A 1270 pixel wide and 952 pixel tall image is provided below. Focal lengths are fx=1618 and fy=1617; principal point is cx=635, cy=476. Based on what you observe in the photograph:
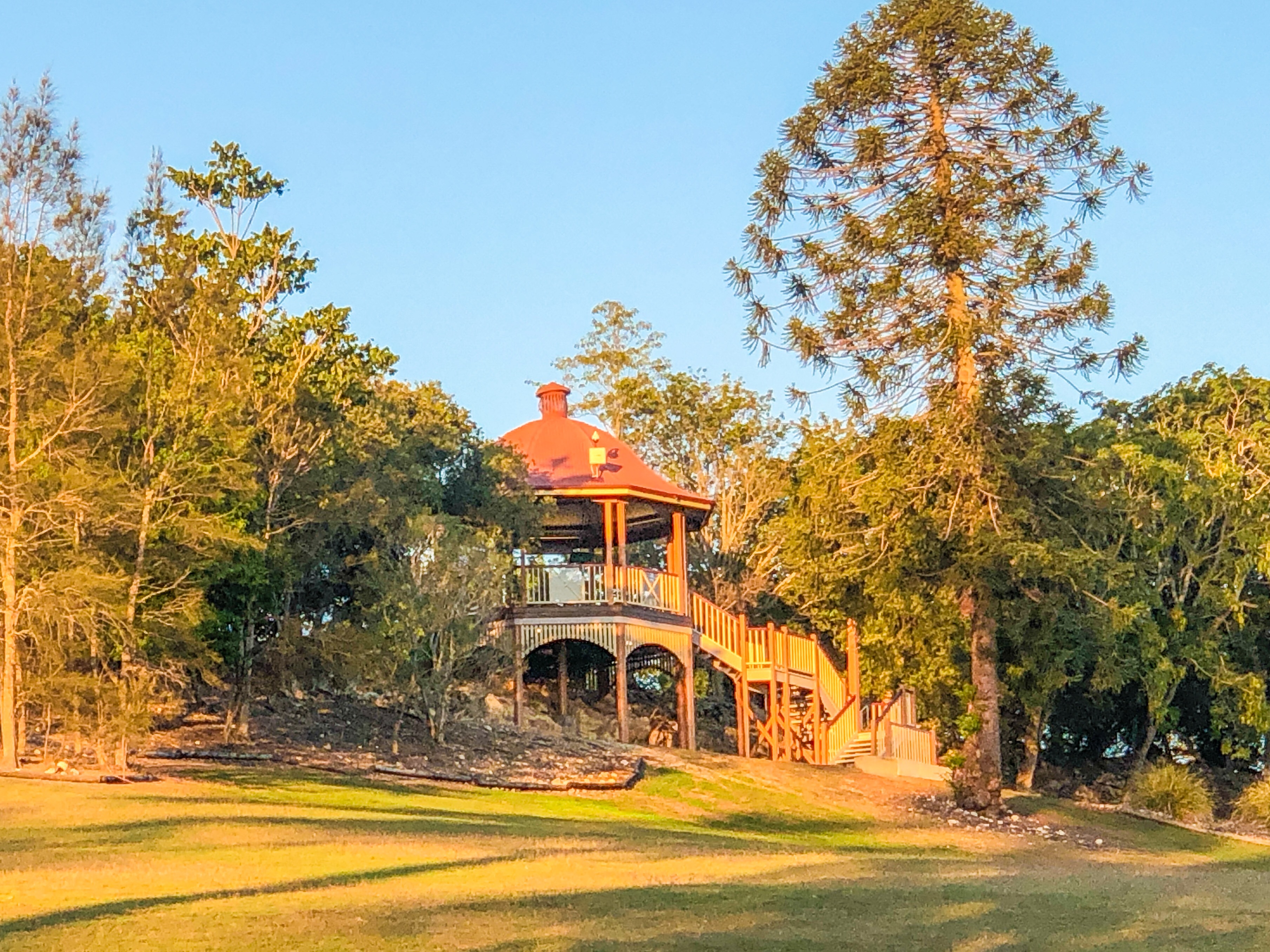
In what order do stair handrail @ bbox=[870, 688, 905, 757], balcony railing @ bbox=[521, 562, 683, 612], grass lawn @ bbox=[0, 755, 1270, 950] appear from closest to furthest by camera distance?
grass lawn @ bbox=[0, 755, 1270, 950] < balcony railing @ bbox=[521, 562, 683, 612] < stair handrail @ bbox=[870, 688, 905, 757]

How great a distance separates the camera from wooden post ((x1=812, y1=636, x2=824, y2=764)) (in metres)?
34.6

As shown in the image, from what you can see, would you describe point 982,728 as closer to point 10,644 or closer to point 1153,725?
point 1153,725

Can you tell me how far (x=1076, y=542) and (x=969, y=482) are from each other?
4317 millimetres

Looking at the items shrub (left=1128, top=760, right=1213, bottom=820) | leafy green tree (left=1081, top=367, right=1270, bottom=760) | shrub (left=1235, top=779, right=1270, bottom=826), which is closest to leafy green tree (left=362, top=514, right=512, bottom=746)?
leafy green tree (left=1081, top=367, right=1270, bottom=760)

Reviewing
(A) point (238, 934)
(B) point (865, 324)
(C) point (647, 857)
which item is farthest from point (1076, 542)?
(A) point (238, 934)

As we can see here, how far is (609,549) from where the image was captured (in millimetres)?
33125

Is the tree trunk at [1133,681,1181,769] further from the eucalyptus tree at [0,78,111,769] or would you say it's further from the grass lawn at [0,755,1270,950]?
the eucalyptus tree at [0,78,111,769]

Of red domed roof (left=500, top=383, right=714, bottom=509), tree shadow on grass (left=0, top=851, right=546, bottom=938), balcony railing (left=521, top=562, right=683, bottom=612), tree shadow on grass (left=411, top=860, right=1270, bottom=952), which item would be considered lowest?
tree shadow on grass (left=411, top=860, right=1270, bottom=952)

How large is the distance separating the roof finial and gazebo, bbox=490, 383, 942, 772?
1085 mm

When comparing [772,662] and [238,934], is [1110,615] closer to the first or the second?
[772,662]

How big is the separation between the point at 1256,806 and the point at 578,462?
15.4 meters

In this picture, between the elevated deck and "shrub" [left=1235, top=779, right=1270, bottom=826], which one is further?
the elevated deck

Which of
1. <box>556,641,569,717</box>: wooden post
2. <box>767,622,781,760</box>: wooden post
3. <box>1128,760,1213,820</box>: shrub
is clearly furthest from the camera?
<box>767,622,781,760</box>: wooden post

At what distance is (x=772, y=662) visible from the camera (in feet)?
115
